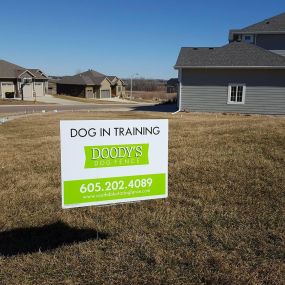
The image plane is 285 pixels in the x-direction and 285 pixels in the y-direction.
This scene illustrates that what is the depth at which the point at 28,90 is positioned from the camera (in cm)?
5653

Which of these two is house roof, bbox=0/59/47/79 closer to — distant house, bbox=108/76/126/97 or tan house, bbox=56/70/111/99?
tan house, bbox=56/70/111/99

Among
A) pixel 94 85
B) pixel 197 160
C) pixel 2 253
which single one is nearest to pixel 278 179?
pixel 197 160

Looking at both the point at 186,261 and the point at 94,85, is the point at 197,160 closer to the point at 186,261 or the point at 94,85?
the point at 186,261

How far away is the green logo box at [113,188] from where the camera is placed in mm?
4133

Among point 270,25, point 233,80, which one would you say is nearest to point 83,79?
point 270,25

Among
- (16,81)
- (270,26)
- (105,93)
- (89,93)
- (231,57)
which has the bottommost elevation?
(105,93)

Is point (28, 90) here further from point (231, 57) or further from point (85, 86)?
point (231, 57)

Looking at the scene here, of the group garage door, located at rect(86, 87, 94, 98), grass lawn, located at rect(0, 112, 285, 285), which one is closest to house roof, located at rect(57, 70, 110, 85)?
garage door, located at rect(86, 87, 94, 98)

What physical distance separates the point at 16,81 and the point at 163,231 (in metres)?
54.4

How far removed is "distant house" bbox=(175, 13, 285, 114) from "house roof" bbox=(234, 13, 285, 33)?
2.93m

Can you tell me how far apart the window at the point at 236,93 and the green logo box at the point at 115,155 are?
75.3ft

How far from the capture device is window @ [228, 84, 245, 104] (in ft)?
85.6

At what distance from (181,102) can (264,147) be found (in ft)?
61.1

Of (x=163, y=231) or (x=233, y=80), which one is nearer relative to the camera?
(x=163, y=231)
